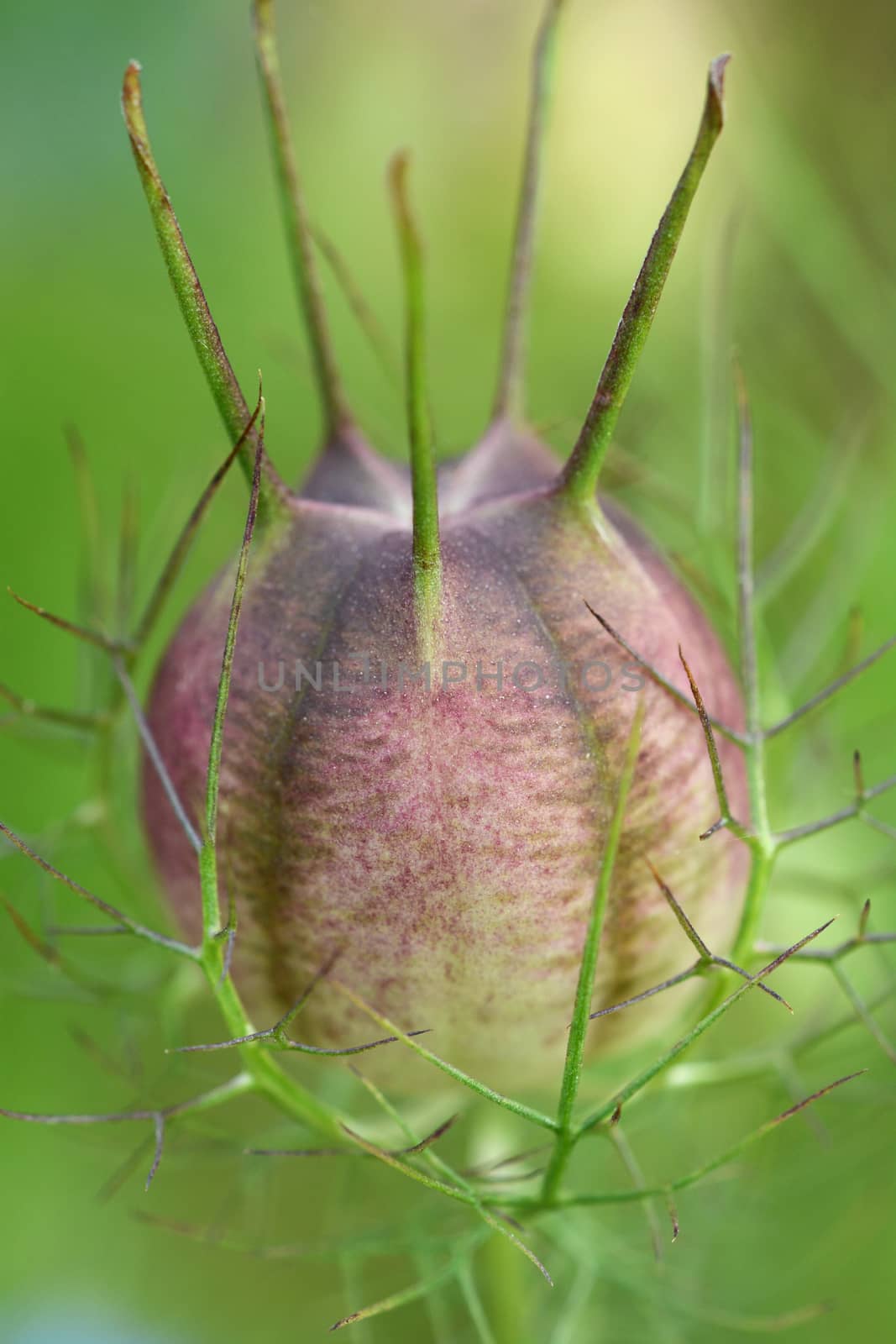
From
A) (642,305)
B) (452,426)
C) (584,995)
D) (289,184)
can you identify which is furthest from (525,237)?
(452,426)

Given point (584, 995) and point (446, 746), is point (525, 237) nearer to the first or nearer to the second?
point (446, 746)

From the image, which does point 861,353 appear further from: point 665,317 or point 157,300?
point 157,300

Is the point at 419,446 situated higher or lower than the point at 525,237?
lower

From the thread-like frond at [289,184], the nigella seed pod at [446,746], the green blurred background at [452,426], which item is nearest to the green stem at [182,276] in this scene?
the nigella seed pod at [446,746]

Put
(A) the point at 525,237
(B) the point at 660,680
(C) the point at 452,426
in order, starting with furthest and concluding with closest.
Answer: (C) the point at 452,426
(A) the point at 525,237
(B) the point at 660,680

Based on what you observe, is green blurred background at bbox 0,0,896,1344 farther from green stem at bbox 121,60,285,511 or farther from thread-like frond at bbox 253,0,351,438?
green stem at bbox 121,60,285,511

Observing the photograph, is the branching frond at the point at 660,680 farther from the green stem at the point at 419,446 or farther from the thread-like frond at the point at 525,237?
the thread-like frond at the point at 525,237
